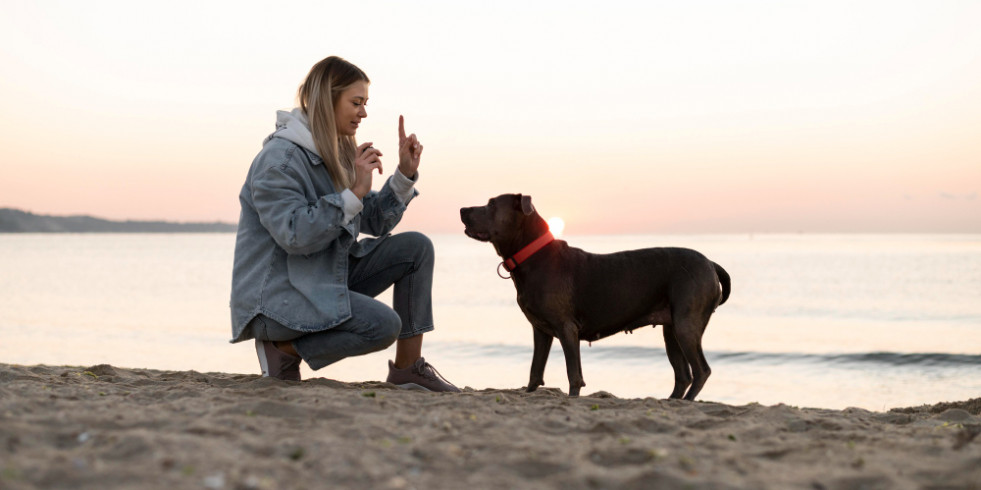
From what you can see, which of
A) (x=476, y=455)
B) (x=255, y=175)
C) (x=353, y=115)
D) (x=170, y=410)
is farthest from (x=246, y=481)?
(x=353, y=115)

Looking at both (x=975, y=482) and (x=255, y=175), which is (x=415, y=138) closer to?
(x=255, y=175)

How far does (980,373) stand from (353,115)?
10067 mm

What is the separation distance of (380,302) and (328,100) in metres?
1.26

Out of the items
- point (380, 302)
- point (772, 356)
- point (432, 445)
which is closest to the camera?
point (432, 445)

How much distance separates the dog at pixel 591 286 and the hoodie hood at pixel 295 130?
1146mm

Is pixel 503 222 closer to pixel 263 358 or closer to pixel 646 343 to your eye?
pixel 263 358

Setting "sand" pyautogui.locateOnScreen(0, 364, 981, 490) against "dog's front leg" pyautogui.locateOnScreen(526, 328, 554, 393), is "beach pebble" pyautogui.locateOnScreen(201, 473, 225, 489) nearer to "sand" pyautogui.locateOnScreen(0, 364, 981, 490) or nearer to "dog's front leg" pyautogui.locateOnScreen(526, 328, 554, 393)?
"sand" pyautogui.locateOnScreen(0, 364, 981, 490)

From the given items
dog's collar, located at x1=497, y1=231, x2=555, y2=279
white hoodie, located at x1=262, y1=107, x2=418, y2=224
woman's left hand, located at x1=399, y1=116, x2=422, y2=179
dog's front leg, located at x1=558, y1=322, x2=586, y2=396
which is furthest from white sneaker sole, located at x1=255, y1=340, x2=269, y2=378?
dog's front leg, located at x1=558, y1=322, x2=586, y2=396

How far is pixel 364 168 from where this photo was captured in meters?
4.41

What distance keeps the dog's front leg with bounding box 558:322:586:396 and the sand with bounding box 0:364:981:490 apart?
0.73 meters

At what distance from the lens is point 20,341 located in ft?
42.4

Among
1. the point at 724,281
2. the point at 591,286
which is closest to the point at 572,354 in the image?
the point at 591,286

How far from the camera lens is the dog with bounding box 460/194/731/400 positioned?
16.3 feet

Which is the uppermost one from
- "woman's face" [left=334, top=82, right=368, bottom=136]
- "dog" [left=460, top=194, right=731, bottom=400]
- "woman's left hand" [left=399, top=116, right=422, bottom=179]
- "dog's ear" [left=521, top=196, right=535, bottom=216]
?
"woman's face" [left=334, top=82, right=368, bottom=136]
